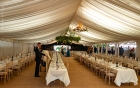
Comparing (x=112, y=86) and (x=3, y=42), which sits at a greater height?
(x=3, y=42)

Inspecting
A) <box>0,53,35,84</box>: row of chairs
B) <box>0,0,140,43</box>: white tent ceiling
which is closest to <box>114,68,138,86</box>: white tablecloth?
<box>0,0,140,43</box>: white tent ceiling

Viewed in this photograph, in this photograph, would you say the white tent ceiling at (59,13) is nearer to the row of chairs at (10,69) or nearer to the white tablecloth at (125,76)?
the row of chairs at (10,69)

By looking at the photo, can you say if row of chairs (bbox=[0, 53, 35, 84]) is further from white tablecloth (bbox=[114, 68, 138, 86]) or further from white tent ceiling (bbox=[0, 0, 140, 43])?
white tablecloth (bbox=[114, 68, 138, 86])

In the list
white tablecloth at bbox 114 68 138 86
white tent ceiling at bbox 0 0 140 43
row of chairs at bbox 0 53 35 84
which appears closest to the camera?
white tent ceiling at bbox 0 0 140 43

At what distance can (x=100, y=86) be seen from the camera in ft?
22.3

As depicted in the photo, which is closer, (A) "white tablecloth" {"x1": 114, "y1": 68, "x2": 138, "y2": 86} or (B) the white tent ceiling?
(B) the white tent ceiling

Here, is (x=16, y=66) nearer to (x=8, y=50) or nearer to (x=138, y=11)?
(x=8, y=50)

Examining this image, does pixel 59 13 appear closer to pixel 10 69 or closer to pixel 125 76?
pixel 10 69

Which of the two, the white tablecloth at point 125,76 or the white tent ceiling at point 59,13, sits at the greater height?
the white tent ceiling at point 59,13

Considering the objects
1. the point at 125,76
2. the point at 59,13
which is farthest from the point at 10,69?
the point at 125,76

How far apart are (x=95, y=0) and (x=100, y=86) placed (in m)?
3.77

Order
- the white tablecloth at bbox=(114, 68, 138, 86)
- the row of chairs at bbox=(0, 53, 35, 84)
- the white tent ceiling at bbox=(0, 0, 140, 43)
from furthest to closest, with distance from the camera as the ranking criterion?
the row of chairs at bbox=(0, 53, 35, 84) < the white tablecloth at bbox=(114, 68, 138, 86) < the white tent ceiling at bbox=(0, 0, 140, 43)

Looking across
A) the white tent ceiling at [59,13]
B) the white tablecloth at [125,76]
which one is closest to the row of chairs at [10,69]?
the white tent ceiling at [59,13]

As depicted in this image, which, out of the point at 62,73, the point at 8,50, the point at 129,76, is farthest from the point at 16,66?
the point at 129,76
